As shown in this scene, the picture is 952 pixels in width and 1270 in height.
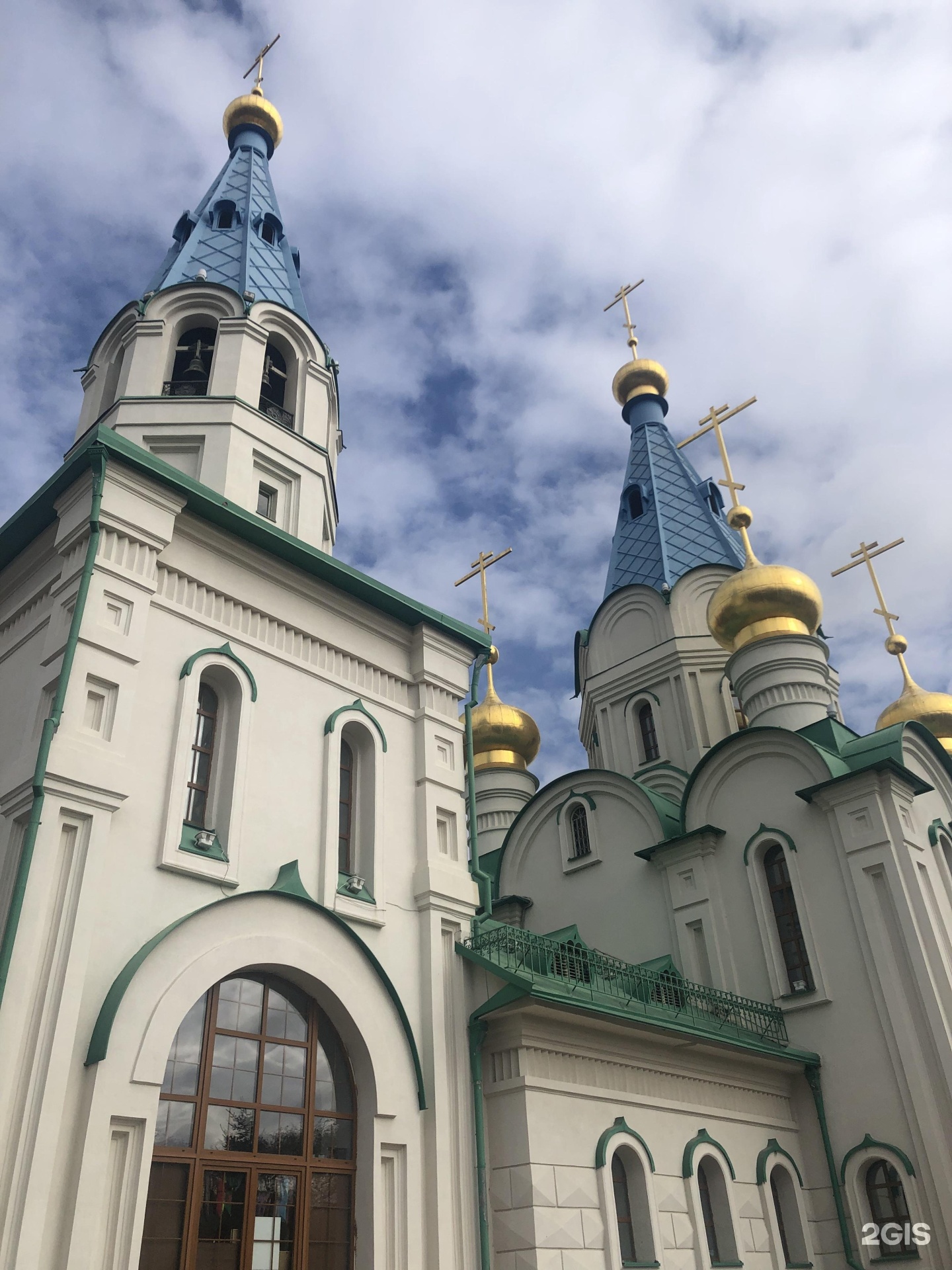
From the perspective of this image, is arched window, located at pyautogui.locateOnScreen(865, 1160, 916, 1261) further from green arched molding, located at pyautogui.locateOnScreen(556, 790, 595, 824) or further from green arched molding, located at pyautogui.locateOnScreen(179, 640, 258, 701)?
green arched molding, located at pyautogui.locateOnScreen(179, 640, 258, 701)

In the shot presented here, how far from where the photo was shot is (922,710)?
63.3 ft

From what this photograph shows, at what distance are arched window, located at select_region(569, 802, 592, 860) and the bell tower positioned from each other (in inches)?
235

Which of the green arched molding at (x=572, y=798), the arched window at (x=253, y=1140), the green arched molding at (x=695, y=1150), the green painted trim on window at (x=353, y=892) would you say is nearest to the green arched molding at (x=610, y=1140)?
the green arched molding at (x=695, y=1150)

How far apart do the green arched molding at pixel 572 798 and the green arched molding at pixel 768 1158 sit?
18.3 feet

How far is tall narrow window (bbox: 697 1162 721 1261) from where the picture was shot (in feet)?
31.3

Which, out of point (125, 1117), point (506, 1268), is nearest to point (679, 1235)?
point (506, 1268)

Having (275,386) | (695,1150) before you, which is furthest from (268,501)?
(695,1150)

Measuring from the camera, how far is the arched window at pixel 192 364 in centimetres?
1114

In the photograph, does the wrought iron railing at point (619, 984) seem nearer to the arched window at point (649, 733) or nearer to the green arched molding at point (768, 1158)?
the green arched molding at point (768, 1158)

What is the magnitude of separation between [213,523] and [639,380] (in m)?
18.0

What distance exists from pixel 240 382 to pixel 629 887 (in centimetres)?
839

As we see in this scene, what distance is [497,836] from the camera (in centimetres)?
1927

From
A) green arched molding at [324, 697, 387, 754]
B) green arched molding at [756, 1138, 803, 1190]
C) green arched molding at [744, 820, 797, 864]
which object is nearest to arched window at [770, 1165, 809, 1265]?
green arched molding at [756, 1138, 803, 1190]

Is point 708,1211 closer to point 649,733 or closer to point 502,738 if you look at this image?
point 649,733
